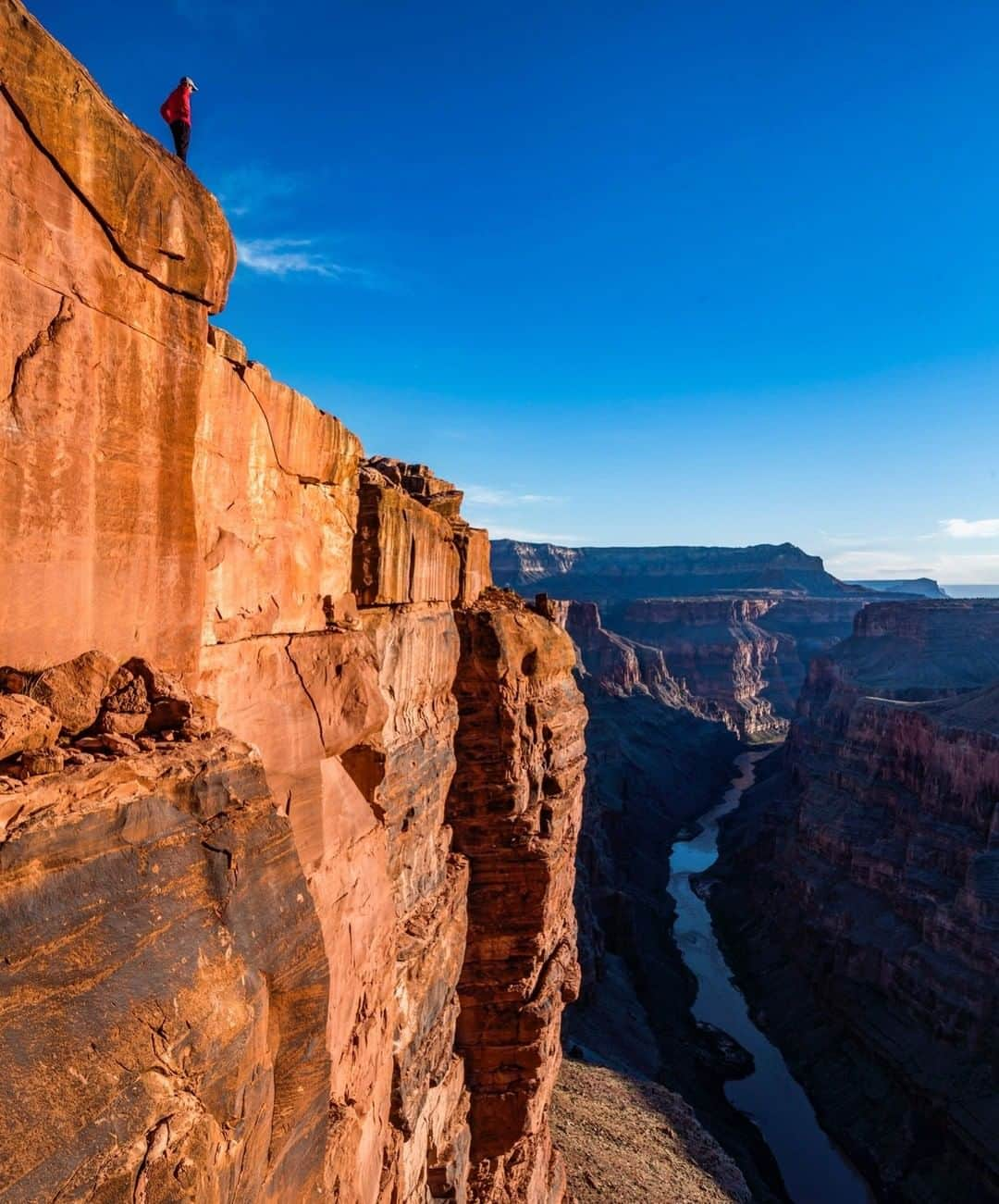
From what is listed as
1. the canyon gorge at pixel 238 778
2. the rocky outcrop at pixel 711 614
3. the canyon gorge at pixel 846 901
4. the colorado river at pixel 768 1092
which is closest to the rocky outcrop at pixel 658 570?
the rocky outcrop at pixel 711 614

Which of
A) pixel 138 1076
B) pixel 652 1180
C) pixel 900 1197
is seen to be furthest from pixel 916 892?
pixel 138 1076

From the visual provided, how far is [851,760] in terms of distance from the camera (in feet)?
212

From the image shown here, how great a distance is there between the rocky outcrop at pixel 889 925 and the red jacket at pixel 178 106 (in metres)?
43.8

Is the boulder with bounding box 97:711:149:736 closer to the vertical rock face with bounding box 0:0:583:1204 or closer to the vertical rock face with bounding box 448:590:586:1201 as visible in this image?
the vertical rock face with bounding box 0:0:583:1204

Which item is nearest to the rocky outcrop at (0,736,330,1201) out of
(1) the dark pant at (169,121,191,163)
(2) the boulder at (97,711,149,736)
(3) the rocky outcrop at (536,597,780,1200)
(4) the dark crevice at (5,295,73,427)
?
(2) the boulder at (97,711,149,736)

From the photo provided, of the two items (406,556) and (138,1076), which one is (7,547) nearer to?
(138,1076)

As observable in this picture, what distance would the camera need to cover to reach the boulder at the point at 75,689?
521 cm

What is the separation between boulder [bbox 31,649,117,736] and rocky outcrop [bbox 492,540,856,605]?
160969 mm

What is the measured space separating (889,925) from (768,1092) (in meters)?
12.7

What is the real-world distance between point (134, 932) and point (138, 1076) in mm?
736

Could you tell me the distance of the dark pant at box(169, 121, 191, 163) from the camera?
23.5ft

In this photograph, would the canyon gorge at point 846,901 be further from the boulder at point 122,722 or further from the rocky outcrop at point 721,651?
the rocky outcrop at point 721,651

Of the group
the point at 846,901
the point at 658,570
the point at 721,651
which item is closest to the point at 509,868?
the point at 846,901

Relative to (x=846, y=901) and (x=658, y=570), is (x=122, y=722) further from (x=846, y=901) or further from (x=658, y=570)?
(x=658, y=570)
